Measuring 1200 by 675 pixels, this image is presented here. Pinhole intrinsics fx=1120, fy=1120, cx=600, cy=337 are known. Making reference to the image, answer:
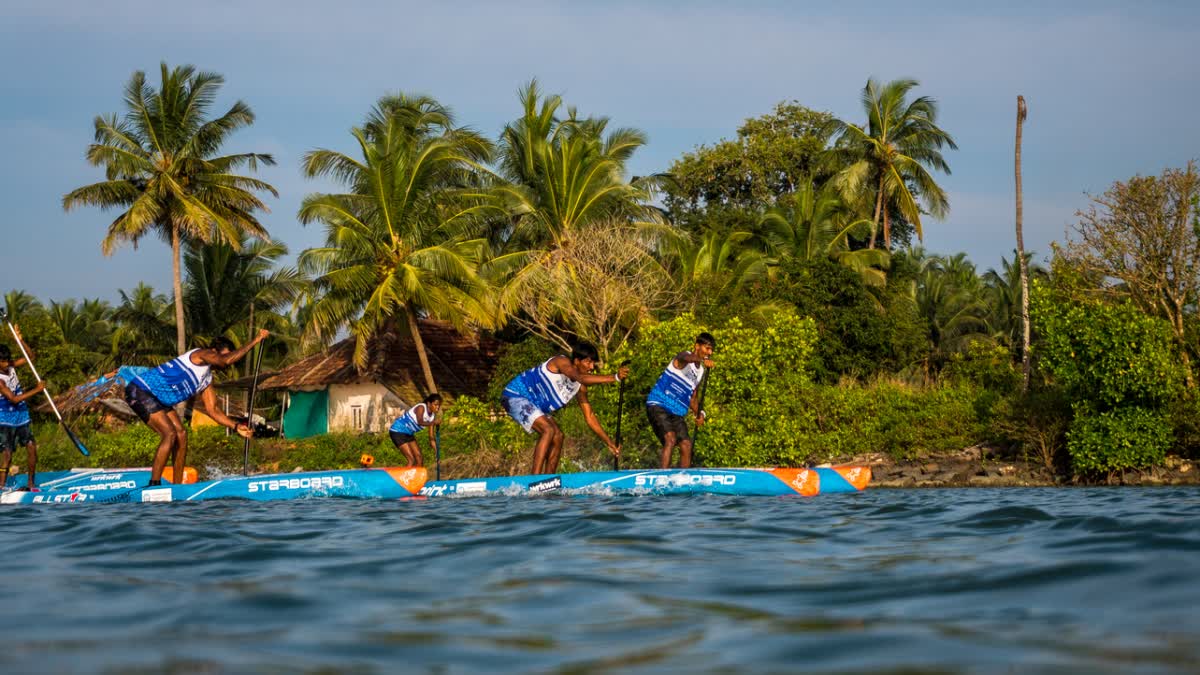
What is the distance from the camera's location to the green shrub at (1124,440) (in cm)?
2042

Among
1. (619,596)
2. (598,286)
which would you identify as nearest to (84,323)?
(598,286)

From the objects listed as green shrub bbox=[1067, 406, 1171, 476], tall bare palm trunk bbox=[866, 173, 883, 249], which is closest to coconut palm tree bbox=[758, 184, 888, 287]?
tall bare palm trunk bbox=[866, 173, 883, 249]

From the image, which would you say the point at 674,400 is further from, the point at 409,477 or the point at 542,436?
the point at 409,477

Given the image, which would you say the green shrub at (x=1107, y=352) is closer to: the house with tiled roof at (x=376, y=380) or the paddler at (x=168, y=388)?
the paddler at (x=168, y=388)

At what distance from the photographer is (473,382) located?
34.4 m

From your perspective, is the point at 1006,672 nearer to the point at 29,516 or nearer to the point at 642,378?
the point at 29,516

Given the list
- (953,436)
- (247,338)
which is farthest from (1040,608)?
(247,338)

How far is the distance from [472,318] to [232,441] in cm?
700

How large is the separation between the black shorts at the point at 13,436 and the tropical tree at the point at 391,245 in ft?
48.3

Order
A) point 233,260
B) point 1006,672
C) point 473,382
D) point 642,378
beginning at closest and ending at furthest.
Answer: point 1006,672, point 642,378, point 473,382, point 233,260

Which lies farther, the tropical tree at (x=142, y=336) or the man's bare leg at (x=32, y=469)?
the tropical tree at (x=142, y=336)

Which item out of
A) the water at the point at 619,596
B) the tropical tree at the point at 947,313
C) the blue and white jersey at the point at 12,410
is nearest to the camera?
the water at the point at 619,596

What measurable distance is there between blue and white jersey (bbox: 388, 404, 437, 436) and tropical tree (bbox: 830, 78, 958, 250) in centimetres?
2360

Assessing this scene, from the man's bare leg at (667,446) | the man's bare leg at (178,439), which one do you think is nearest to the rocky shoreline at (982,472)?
the man's bare leg at (667,446)
